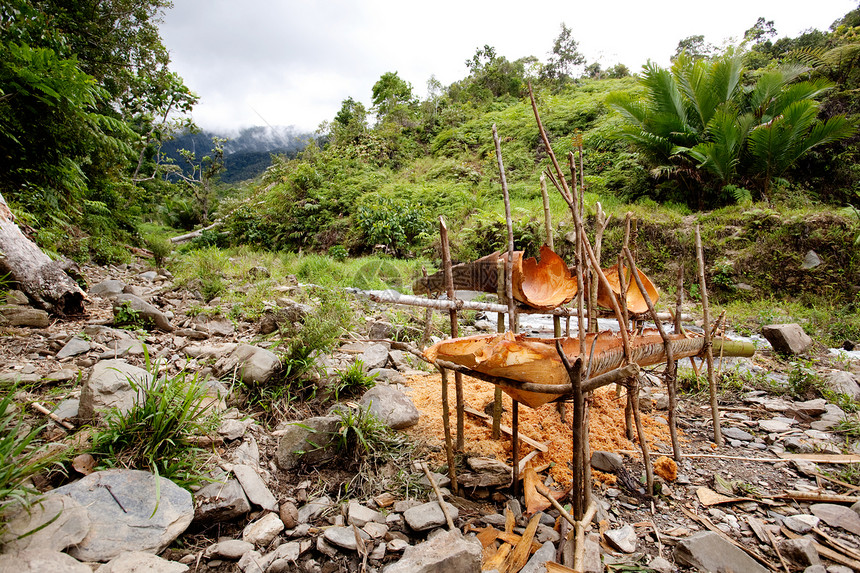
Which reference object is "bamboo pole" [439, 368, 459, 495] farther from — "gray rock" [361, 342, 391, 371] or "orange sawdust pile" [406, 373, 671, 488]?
"gray rock" [361, 342, 391, 371]

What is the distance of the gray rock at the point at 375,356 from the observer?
3146 mm

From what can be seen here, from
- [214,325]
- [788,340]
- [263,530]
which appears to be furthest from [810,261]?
[214,325]

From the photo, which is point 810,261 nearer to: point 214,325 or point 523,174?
point 523,174

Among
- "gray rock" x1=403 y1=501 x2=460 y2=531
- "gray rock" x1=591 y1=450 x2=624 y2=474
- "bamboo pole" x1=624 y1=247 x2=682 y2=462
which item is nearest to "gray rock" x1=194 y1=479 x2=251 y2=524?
"gray rock" x1=403 y1=501 x2=460 y2=531

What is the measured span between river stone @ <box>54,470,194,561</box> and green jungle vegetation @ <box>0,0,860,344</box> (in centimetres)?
400

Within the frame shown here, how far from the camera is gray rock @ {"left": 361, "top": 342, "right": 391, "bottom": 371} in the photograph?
3146mm

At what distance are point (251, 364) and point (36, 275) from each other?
257 centimetres

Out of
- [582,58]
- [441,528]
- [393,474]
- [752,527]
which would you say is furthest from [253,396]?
[582,58]

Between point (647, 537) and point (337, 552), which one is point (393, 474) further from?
point (647, 537)

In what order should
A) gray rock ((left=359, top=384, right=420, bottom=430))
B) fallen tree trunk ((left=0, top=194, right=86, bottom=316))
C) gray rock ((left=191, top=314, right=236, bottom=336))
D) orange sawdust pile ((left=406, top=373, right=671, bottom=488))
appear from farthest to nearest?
gray rock ((left=191, top=314, right=236, bottom=336)) < fallen tree trunk ((left=0, top=194, right=86, bottom=316)) < gray rock ((left=359, top=384, right=420, bottom=430)) < orange sawdust pile ((left=406, top=373, right=671, bottom=488))

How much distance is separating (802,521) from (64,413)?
11.0 feet

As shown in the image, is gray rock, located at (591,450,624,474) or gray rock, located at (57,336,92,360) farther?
gray rock, located at (57,336,92,360)

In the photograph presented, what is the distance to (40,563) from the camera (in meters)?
1.00

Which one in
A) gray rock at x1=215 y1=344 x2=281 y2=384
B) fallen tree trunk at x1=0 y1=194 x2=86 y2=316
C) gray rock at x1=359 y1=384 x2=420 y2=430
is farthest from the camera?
fallen tree trunk at x1=0 y1=194 x2=86 y2=316
